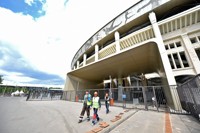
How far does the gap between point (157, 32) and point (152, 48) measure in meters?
2.00

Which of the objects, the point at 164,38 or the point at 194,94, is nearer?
the point at 194,94

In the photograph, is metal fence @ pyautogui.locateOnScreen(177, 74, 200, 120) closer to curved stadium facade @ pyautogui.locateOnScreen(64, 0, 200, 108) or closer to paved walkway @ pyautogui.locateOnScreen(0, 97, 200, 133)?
paved walkway @ pyautogui.locateOnScreen(0, 97, 200, 133)

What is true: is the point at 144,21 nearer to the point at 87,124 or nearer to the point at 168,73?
the point at 168,73

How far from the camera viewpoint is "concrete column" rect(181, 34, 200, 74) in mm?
9891

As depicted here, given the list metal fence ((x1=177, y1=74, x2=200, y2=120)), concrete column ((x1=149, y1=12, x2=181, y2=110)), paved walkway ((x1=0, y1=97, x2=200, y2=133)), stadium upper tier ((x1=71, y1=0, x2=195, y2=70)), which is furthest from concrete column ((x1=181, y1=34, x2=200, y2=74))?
paved walkway ((x1=0, y1=97, x2=200, y2=133))

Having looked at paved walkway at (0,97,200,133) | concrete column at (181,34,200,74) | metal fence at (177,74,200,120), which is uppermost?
concrete column at (181,34,200,74)

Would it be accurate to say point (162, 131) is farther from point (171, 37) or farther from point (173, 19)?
point (173, 19)

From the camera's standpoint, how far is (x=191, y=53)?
1046cm

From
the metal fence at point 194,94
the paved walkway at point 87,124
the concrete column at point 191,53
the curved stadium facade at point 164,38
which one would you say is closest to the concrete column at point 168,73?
the curved stadium facade at point 164,38

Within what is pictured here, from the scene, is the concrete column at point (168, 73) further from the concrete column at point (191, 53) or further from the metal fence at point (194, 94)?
the concrete column at point (191, 53)

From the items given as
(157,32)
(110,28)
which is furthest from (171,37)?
(110,28)

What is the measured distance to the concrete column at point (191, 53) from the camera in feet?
32.4

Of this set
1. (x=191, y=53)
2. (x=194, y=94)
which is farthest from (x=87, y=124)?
(x=191, y=53)

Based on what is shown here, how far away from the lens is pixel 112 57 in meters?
13.2
